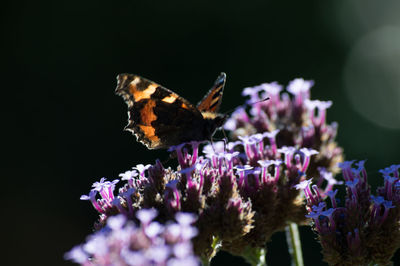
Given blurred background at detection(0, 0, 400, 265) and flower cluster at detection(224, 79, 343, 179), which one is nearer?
flower cluster at detection(224, 79, 343, 179)

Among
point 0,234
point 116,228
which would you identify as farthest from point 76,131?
point 116,228

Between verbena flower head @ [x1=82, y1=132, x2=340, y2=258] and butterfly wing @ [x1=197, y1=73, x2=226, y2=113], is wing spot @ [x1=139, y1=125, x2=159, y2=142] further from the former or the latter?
butterfly wing @ [x1=197, y1=73, x2=226, y2=113]

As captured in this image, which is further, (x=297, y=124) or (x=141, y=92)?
(x=297, y=124)

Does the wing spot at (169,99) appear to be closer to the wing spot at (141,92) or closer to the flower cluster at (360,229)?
the wing spot at (141,92)

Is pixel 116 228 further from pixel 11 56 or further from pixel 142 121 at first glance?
pixel 11 56

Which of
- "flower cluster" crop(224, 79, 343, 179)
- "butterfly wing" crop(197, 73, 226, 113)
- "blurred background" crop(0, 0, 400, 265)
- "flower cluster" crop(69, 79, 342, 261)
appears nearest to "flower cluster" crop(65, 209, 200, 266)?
"flower cluster" crop(69, 79, 342, 261)

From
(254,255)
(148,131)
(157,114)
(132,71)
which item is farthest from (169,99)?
(132,71)

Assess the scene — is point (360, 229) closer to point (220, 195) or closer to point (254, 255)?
point (254, 255)
